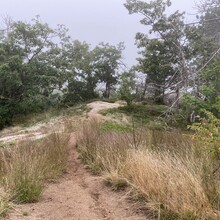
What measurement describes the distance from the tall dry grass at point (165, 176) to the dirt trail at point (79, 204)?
0.27m

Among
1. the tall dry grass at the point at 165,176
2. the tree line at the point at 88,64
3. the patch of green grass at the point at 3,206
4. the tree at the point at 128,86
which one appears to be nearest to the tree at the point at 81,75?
the tree line at the point at 88,64

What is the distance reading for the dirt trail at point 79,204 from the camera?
13.9ft

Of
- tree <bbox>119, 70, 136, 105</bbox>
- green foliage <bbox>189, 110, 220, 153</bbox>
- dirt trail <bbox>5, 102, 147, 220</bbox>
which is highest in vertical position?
tree <bbox>119, 70, 136, 105</bbox>

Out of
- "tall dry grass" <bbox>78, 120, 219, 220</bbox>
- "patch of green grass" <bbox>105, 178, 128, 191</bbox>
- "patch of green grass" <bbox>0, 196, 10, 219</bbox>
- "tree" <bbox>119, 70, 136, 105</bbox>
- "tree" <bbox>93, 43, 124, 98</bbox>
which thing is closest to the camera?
"tall dry grass" <bbox>78, 120, 219, 220</bbox>

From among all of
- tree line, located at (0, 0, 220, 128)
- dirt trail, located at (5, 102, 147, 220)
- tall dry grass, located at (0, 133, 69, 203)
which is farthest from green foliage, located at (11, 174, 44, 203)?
tree line, located at (0, 0, 220, 128)

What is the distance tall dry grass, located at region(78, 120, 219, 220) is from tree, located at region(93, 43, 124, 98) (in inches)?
626

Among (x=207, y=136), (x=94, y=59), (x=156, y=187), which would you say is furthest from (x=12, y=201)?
(x=94, y=59)

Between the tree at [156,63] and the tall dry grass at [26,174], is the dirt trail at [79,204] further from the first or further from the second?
the tree at [156,63]

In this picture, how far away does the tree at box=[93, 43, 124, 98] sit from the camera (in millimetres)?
22391

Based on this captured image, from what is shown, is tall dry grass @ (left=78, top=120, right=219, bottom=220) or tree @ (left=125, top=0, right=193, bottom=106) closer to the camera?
tall dry grass @ (left=78, top=120, right=219, bottom=220)

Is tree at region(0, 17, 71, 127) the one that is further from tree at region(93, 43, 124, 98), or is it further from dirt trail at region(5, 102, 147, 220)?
dirt trail at region(5, 102, 147, 220)

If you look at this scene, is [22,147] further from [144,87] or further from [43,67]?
[43,67]

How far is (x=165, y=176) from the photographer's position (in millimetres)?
4426

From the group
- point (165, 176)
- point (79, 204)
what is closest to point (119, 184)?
point (79, 204)
